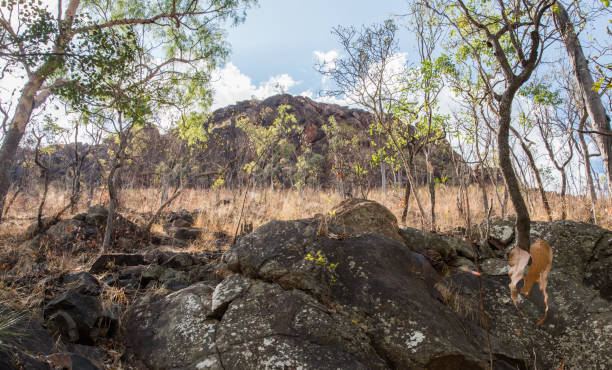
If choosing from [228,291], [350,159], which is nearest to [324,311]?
[228,291]

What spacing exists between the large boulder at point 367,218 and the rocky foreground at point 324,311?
0.80 m

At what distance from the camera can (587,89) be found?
546cm

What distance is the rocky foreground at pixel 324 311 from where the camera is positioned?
2.97 m

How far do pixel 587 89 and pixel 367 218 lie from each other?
13.5ft

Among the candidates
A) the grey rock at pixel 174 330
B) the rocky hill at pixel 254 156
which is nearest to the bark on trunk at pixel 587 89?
the rocky hill at pixel 254 156

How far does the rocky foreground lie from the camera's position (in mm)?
2967

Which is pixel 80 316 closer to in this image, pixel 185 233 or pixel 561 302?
pixel 185 233

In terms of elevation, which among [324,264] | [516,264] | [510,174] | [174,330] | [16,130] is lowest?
[174,330]

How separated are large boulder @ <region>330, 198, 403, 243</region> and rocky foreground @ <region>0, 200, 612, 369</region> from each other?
0.80 m

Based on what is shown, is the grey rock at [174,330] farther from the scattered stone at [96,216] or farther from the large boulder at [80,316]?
the scattered stone at [96,216]

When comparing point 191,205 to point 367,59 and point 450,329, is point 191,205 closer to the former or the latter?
point 367,59

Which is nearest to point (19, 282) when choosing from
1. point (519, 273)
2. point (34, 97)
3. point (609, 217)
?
point (519, 273)

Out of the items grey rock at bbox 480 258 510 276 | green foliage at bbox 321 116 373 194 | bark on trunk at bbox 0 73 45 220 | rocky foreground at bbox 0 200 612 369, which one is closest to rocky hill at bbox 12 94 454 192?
green foliage at bbox 321 116 373 194

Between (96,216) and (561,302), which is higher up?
(96,216)
